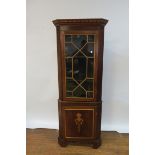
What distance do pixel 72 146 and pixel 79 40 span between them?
4.39 feet

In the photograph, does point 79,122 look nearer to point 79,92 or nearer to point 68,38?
point 79,92

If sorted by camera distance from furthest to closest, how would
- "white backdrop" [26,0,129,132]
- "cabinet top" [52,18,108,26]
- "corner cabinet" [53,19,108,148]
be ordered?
"white backdrop" [26,0,129,132]
"corner cabinet" [53,19,108,148]
"cabinet top" [52,18,108,26]

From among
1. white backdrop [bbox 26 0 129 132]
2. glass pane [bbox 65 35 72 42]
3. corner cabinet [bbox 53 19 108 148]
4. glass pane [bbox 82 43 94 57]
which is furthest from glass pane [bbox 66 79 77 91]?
white backdrop [bbox 26 0 129 132]

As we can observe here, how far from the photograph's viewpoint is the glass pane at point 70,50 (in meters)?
2.62

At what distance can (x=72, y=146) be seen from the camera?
2.73m

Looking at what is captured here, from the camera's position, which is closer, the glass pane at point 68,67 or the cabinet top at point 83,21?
the cabinet top at point 83,21

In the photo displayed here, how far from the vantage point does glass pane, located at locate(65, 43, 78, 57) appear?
2615 mm

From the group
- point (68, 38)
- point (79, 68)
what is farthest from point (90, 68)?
point (68, 38)

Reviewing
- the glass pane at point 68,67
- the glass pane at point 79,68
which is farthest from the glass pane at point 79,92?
the glass pane at point 68,67

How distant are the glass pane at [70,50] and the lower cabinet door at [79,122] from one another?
0.67 meters

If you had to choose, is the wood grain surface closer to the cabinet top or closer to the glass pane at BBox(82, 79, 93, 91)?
the glass pane at BBox(82, 79, 93, 91)

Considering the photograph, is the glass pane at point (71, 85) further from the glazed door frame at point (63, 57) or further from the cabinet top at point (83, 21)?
the cabinet top at point (83, 21)

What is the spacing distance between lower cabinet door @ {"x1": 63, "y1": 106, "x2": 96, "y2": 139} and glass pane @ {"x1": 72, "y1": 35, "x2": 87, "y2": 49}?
770 mm
